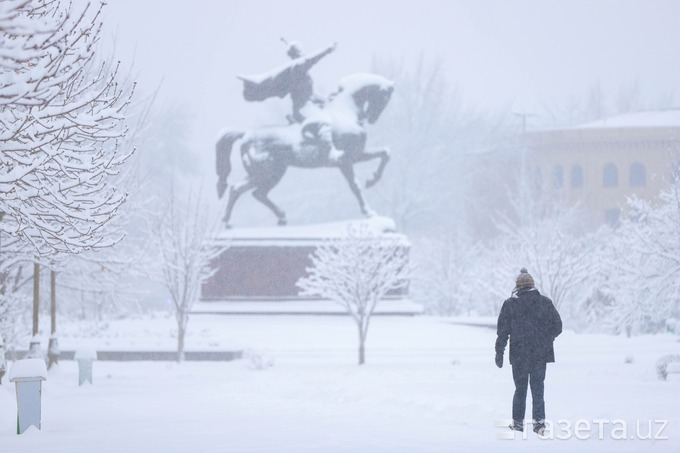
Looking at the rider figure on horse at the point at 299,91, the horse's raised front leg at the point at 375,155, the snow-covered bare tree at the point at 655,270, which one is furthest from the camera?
the horse's raised front leg at the point at 375,155

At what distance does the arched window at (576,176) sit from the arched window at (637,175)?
2.95 meters

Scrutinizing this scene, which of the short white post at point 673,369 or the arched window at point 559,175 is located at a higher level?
→ the arched window at point 559,175

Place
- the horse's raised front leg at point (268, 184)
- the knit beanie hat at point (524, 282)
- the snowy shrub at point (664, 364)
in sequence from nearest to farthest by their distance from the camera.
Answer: the knit beanie hat at point (524, 282), the snowy shrub at point (664, 364), the horse's raised front leg at point (268, 184)

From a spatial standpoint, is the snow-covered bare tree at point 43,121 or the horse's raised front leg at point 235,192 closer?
the snow-covered bare tree at point 43,121

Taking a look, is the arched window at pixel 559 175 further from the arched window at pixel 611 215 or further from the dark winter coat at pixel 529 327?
the dark winter coat at pixel 529 327

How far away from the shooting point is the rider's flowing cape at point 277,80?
31.7 metres

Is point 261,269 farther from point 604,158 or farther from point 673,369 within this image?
point 604,158

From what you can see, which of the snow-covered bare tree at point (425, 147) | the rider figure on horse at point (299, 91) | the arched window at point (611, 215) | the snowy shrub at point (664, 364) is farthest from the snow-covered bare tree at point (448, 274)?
the snowy shrub at point (664, 364)

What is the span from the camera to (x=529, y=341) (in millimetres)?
10812

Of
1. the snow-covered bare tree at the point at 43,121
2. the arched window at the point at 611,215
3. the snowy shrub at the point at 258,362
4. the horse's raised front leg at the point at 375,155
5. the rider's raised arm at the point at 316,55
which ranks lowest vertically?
the snowy shrub at the point at 258,362

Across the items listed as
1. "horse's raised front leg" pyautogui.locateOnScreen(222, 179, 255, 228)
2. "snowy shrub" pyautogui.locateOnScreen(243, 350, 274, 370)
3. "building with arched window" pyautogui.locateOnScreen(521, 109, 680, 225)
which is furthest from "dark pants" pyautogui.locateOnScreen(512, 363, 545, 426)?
"building with arched window" pyautogui.locateOnScreen(521, 109, 680, 225)

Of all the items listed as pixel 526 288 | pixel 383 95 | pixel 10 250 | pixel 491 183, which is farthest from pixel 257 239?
pixel 491 183

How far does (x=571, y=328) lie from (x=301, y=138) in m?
13.7

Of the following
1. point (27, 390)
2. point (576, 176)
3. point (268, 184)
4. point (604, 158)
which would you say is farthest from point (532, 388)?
point (604, 158)
